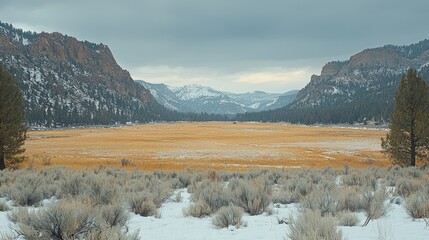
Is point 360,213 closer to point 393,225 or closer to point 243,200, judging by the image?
point 393,225

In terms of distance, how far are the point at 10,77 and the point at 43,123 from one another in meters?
129

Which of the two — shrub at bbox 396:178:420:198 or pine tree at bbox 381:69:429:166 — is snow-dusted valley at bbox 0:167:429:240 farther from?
pine tree at bbox 381:69:429:166

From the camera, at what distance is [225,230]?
24.5ft

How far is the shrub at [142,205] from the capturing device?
914cm

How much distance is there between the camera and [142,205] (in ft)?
30.1

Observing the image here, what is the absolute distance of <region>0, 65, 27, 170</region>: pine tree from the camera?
84.4ft

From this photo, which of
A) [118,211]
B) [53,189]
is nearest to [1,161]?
[53,189]

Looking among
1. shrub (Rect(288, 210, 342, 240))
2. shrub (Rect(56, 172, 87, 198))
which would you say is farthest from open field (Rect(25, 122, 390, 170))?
shrub (Rect(288, 210, 342, 240))

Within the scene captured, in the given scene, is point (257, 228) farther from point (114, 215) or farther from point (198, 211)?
point (114, 215)

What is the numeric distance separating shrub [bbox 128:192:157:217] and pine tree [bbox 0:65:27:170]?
1996 cm

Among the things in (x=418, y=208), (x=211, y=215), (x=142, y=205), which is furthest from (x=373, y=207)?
(x=142, y=205)

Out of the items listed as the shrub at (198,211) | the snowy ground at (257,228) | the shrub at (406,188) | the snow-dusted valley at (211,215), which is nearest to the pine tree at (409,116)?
the shrub at (406,188)

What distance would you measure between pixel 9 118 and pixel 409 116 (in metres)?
30.1

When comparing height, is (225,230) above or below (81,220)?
below
